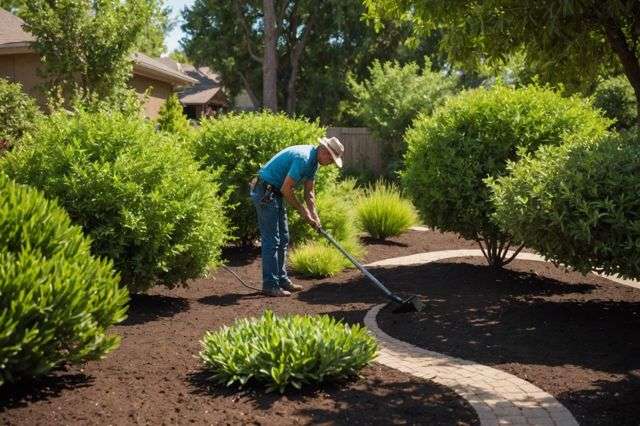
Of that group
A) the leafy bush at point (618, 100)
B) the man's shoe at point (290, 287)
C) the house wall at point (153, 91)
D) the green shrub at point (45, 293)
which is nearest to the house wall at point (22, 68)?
Answer: the house wall at point (153, 91)

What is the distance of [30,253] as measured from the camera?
4008mm

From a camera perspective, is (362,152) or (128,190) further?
(362,152)

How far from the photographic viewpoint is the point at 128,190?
6398mm

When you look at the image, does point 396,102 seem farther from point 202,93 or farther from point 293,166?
point 202,93

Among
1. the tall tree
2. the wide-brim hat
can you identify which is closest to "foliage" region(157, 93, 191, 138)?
the wide-brim hat

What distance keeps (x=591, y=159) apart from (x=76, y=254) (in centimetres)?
421

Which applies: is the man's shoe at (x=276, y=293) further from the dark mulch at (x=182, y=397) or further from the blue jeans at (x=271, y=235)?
the dark mulch at (x=182, y=397)

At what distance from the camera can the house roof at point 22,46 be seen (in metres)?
17.4

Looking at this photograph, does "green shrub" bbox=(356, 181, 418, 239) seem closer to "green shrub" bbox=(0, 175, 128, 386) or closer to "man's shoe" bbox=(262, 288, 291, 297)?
"man's shoe" bbox=(262, 288, 291, 297)

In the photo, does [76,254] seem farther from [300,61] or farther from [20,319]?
[300,61]

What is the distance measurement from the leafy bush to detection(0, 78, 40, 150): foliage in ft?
44.7

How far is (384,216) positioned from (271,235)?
15.6 feet

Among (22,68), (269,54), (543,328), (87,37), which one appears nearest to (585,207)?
(543,328)

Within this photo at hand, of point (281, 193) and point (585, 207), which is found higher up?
point (281, 193)
